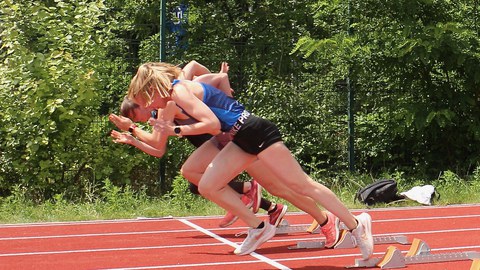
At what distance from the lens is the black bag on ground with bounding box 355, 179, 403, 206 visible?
11.7 metres

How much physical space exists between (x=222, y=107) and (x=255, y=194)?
2067mm

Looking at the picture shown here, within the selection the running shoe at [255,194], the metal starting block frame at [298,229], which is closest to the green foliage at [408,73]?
the metal starting block frame at [298,229]

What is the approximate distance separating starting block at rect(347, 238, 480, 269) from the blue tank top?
1469mm

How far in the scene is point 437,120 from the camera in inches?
528

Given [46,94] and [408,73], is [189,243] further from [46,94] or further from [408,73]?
[408,73]

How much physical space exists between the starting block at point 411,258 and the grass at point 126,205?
412cm

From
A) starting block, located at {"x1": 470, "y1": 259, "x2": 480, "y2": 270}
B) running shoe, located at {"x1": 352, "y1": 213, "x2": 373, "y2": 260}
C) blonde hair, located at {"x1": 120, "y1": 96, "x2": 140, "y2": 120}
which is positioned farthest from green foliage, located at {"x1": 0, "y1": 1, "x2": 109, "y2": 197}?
starting block, located at {"x1": 470, "y1": 259, "x2": 480, "y2": 270}

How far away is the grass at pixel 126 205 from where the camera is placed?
10.7 m

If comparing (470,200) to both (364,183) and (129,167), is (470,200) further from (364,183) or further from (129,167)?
(129,167)

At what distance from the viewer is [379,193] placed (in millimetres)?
11695

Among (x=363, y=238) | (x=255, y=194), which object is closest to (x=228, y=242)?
(x=255, y=194)

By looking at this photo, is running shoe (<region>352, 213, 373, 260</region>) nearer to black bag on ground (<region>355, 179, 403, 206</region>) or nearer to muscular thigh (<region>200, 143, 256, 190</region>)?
muscular thigh (<region>200, 143, 256, 190</region>)

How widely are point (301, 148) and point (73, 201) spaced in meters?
3.64

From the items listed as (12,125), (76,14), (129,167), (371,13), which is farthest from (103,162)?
(371,13)
